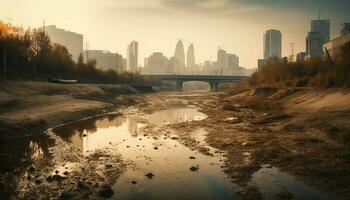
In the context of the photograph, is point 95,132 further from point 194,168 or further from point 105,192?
point 105,192

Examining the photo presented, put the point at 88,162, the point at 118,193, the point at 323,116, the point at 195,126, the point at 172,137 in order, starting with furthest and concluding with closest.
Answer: the point at 195,126, the point at 323,116, the point at 172,137, the point at 88,162, the point at 118,193

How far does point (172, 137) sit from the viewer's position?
97.6 feet

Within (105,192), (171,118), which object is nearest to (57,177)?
(105,192)

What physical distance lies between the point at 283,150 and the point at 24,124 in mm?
21654

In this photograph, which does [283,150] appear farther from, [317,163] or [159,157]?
[159,157]

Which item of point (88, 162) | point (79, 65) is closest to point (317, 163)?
point (88, 162)

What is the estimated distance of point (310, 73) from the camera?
7538cm

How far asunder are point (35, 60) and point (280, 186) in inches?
3370

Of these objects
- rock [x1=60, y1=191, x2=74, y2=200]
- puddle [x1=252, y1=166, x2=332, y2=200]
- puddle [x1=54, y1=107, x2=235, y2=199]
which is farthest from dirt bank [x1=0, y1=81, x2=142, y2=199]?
puddle [x1=252, y1=166, x2=332, y2=200]

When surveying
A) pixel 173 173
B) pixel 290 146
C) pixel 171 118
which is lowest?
pixel 173 173

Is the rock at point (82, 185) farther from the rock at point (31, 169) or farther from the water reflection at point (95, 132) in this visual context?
the water reflection at point (95, 132)

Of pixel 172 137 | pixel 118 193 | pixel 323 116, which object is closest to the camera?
pixel 118 193

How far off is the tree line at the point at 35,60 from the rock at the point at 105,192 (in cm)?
5620

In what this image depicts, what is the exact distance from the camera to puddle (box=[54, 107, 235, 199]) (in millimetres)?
15070
